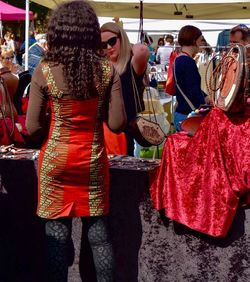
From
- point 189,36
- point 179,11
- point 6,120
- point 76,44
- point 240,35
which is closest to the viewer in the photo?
point 76,44

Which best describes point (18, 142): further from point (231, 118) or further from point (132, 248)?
point (231, 118)

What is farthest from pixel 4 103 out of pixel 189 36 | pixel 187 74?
pixel 189 36

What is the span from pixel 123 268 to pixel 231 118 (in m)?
0.99

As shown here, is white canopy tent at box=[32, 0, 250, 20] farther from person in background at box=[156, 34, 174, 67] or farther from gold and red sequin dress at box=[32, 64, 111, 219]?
gold and red sequin dress at box=[32, 64, 111, 219]

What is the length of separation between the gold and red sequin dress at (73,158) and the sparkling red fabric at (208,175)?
1.26ft

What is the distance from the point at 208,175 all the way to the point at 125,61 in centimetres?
124

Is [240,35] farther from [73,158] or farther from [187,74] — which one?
[73,158]

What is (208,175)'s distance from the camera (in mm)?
2910

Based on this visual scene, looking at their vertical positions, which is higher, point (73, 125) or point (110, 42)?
point (110, 42)

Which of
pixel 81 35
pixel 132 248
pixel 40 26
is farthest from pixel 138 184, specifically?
pixel 40 26

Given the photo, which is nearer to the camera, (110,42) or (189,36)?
(110,42)

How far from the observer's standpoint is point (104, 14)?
10.6 m

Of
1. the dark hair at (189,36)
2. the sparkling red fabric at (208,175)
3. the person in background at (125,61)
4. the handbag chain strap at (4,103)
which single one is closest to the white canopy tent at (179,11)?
the dark hair at (189,36)

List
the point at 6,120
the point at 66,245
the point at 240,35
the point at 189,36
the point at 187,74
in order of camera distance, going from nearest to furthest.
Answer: the point at 66,245, the point at 6,120, the point at 187,74, the point at 189,36, the point at 240,35
